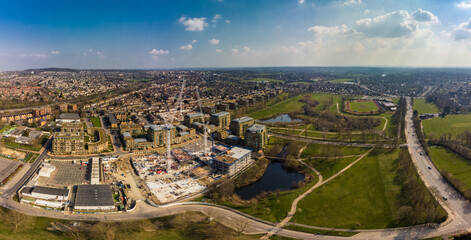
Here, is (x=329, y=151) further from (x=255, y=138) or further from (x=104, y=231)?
(x=104, y=231)

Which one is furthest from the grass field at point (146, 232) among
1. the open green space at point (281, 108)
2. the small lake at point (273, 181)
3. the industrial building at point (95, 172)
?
the open green space at point (281, 108)

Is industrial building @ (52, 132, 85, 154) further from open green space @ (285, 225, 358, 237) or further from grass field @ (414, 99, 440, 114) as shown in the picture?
grass field @ (414, 99, 440, 114)

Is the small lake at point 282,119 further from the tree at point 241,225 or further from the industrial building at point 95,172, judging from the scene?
the tree at point 241,225

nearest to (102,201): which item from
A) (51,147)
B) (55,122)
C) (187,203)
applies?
(187,203)

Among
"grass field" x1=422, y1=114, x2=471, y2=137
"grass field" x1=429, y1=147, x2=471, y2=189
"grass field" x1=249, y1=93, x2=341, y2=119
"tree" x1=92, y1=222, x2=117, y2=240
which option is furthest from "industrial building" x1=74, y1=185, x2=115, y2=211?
"grass field" x1=422, y1=114, x2=471, y2=137

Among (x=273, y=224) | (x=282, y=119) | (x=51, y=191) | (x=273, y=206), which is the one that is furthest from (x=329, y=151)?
(x=51, y=191)
